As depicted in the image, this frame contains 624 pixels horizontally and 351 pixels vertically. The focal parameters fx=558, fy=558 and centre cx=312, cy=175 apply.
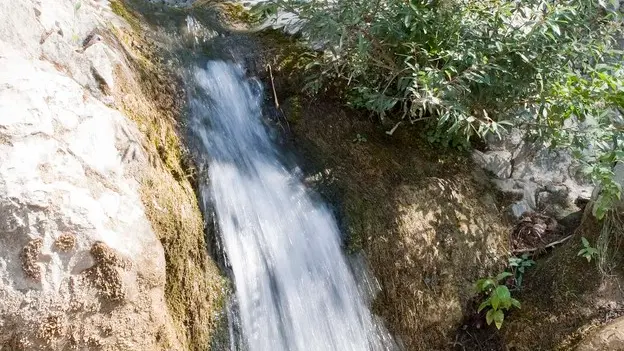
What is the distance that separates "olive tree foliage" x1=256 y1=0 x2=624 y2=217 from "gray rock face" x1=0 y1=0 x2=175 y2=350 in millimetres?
1744

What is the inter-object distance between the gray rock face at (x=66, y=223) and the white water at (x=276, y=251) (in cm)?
70

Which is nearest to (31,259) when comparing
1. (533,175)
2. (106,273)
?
(106,273)

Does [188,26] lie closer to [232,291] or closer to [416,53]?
[416,53]

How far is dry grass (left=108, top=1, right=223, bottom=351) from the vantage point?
10.2ft

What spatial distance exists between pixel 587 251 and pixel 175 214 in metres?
2.82

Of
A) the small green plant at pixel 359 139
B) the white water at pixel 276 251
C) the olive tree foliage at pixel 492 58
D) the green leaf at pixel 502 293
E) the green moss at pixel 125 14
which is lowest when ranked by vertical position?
the white water at pixel 276 251

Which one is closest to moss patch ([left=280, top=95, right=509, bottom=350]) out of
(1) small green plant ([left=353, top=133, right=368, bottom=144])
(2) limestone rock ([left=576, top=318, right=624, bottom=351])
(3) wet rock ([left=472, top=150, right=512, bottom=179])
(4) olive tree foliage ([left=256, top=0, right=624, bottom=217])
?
(1) small green plant ([left=353, top=133, right=368, bottom=144])

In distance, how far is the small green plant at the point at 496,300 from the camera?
392 cm

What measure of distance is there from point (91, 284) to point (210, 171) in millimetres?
1429

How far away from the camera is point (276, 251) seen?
A: 3.71m

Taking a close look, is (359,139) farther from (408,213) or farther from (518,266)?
(518,266)

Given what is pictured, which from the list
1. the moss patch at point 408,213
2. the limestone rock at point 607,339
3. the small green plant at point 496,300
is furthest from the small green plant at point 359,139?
the limestone rock at point 607,339

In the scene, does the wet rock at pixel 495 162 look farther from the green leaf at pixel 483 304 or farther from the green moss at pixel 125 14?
the green moss at pixel 125 14

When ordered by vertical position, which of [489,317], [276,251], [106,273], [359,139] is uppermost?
[359,139]
